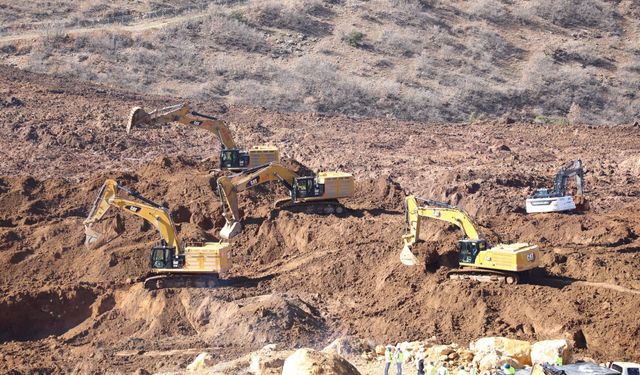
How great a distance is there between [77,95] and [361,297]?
83.3 feet

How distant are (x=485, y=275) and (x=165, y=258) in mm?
8569

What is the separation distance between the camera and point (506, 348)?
21922 mm

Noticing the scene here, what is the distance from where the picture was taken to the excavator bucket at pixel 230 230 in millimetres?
33188

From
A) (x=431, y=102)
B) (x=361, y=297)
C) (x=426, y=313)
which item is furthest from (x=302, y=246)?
(x=431, y=102)

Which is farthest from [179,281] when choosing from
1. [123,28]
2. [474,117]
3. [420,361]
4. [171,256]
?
[123,28]

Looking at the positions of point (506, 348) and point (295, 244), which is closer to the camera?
point (506, 348)

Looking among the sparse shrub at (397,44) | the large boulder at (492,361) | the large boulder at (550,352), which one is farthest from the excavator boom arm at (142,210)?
the sparse shrub at (397,44)

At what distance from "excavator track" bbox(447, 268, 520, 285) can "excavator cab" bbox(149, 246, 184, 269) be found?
7.27m

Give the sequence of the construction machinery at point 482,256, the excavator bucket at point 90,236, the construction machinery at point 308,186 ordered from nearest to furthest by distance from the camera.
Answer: the construction machinery at point 482,256 → the excavator bucket at point 90,236 → the construction machinery at point 308,186

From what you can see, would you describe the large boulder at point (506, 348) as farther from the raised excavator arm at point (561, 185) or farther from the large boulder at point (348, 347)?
the raised excavator arm at point (561, 185)

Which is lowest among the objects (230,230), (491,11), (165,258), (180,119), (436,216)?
(491,11)

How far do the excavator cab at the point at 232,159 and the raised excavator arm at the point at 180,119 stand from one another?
17.0 inches

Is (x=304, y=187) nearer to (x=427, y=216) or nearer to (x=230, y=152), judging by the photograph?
(x=230, y=152)

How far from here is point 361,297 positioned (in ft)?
93.9
